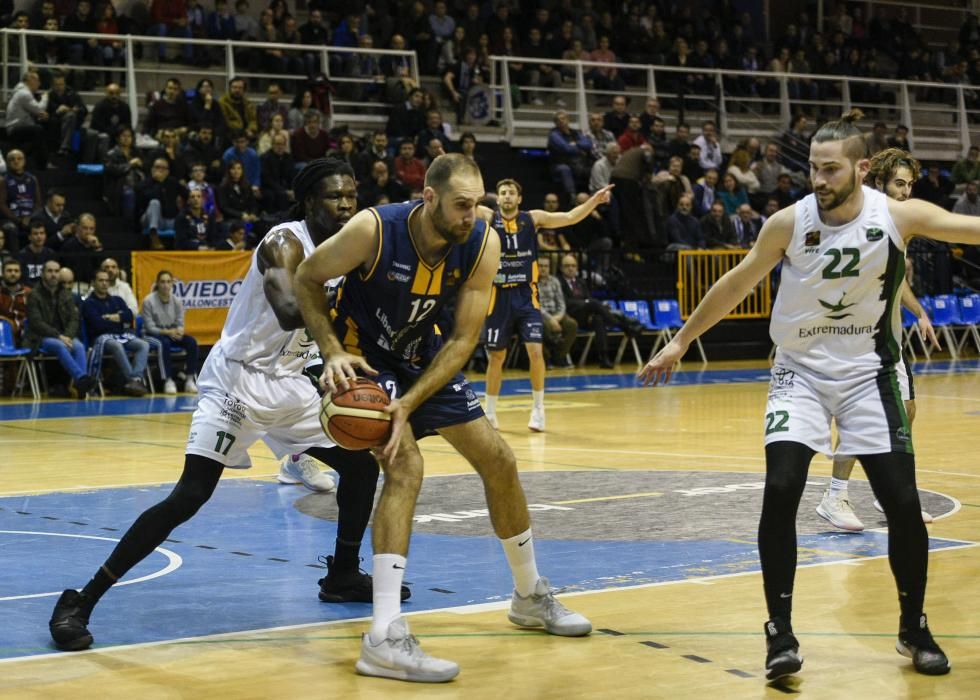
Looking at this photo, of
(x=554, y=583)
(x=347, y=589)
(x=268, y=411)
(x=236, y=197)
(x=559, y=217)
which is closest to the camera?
(x=268, y=411)

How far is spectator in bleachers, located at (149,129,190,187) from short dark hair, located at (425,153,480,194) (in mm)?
14666

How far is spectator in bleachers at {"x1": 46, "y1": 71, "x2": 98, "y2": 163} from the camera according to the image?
20.1 metres

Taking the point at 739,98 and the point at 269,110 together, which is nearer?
the point at 269,110

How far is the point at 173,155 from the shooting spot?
19.9 meters

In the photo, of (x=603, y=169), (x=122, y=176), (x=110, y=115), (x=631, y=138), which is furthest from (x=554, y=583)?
(x=631, y=138)

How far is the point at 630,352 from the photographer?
22891 mm

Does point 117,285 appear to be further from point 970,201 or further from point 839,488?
point 970,201

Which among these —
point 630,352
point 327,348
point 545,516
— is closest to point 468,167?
point 327,348

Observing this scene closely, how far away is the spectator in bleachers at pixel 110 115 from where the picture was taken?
2039cm

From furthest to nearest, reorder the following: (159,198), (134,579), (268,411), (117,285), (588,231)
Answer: (588,231) → (159,198) → (117,285) → (134,579) → (268,411)

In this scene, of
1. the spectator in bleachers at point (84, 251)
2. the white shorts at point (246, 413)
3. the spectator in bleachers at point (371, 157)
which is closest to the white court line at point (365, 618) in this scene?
the white shorts at point (246, 413)

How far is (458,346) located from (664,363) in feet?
2.72

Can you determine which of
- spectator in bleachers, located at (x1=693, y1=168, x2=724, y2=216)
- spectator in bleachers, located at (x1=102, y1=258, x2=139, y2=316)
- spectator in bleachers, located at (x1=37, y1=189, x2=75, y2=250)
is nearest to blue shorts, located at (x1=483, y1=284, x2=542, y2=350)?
spectator in bleachers, located at (x1=102, y1=258, x2=139, y2=316)

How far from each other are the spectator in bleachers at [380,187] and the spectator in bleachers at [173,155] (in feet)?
7.92
